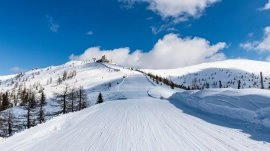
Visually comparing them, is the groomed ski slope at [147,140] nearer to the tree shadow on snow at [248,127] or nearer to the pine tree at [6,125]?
the tree shadow on snow at [248,127]

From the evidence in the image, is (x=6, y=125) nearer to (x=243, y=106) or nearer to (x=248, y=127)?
(x=243, y=106)

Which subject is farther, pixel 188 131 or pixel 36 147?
pixel 188 131

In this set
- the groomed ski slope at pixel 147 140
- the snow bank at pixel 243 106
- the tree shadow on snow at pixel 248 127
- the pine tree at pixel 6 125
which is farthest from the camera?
the pine tree at pixel 6 125

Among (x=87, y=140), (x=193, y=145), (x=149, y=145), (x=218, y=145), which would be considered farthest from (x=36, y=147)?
(x=218, y=145)

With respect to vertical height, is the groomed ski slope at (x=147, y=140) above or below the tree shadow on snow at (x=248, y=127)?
below

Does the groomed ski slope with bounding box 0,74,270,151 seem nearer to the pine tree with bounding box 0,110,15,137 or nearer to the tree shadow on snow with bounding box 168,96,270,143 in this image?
the tree shadow on snow with bounding box 168,96,270,143

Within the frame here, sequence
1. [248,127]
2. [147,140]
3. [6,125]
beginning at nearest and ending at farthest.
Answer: [147,140]
[248,127]
[6,125]

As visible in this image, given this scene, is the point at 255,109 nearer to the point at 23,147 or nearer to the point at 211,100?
the point at 211,100

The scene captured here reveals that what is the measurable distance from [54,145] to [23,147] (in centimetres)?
115

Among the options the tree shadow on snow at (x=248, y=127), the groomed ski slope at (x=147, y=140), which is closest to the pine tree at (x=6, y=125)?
the groomed ski slope at (x=147, y=140)

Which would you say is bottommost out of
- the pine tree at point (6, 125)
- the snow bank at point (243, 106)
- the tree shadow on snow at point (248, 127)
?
the pine tree at point (6, 125)

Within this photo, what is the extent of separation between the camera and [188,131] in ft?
43.5

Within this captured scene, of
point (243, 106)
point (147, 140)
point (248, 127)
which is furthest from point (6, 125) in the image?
point (248, 127)

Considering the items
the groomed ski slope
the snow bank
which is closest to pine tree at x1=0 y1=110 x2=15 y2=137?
the snow bank
